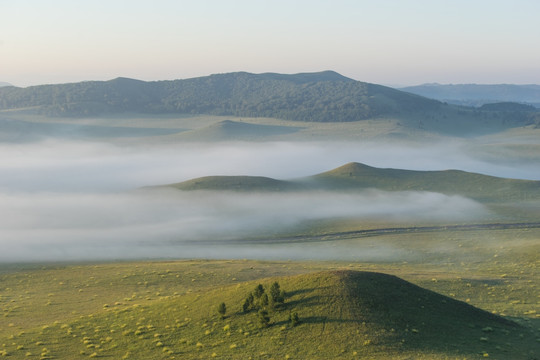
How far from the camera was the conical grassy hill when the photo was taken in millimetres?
44781

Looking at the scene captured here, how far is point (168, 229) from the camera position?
443 feet

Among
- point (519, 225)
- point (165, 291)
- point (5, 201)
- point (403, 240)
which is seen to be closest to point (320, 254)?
point (403, 240)

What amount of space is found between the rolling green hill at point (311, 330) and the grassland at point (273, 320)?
11 centimetres

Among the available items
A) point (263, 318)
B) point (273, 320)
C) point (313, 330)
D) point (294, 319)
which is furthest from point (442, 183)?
point (313, 330)

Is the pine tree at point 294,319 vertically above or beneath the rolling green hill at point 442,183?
beneath

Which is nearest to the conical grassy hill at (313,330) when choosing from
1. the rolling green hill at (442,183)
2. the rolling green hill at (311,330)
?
the rolling green hill at (311,330)

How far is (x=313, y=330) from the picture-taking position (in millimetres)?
47281

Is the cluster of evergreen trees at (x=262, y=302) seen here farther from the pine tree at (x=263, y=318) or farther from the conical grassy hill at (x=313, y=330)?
the conical grassy hill at (x=313, y=330)

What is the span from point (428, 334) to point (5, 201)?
170 meters

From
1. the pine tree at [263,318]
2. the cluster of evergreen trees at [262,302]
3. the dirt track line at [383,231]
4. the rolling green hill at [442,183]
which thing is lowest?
the dirt track line at [383,231]

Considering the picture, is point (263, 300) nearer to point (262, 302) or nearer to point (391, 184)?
point (262, 302)

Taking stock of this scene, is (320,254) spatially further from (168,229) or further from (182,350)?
(182,350)

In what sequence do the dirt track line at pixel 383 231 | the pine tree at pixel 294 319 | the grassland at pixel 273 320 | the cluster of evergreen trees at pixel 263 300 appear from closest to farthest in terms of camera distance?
the grassland at pixel 273 320
the pine tree at pixel 294 319
the cluster of evergreen trees at pixel 263 300
the dirt track line at pixel 383 231

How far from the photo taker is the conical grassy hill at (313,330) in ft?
147
